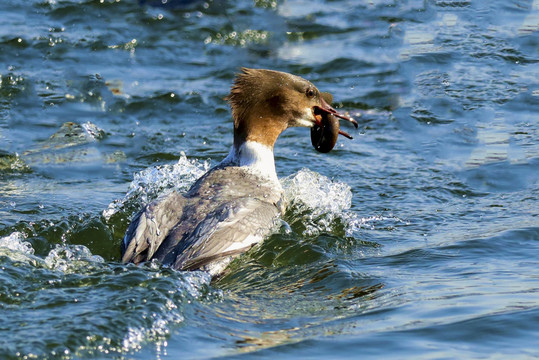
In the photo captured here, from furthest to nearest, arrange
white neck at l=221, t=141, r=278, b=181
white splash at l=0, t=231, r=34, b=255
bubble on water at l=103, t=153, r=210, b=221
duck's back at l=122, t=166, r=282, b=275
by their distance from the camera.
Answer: bubble on water at l=103, t=153, r=210, b=221, white neck at l=221, t=141, r=278, b=181, white splash at l=0, t=231, r=34, b=255, duck's back at l=122, t=166, r=282, b=275

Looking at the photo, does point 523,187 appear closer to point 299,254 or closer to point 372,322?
point 299,254

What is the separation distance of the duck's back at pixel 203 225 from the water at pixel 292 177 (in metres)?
0.19

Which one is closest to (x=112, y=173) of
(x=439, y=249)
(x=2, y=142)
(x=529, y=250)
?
(x=2, y=142)

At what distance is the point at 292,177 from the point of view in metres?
8.44

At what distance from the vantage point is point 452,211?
7.91m

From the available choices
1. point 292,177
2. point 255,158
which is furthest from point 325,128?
point 292,177

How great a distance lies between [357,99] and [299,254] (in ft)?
15.3

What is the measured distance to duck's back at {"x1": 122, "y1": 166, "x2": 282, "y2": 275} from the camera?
6.07 m

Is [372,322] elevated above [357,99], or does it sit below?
below

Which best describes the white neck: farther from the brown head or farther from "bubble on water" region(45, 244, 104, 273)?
"bubble on water" region(45, 244, 104, 273)

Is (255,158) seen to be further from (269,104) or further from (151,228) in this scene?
(151,228)

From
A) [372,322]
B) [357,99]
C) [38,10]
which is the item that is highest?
[38,10]

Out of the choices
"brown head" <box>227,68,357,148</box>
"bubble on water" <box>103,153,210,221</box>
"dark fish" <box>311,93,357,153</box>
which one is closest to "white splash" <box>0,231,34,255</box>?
"bubble on water" <box>103,153,210,221</box>

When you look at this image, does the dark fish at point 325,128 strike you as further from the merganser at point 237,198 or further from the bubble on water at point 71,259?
the bubble on water at point 71,259
